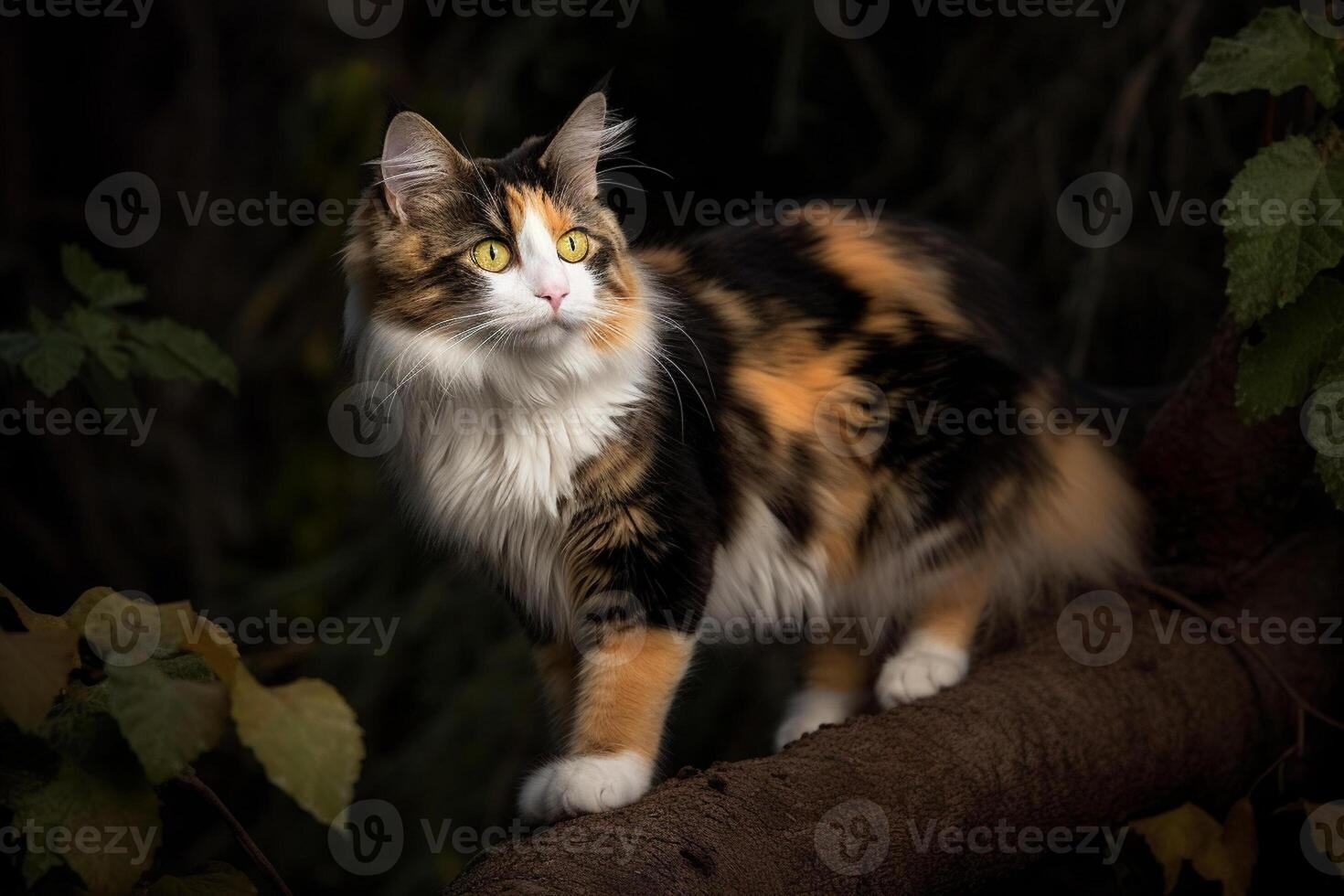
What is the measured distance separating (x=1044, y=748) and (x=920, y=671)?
36 centimetres

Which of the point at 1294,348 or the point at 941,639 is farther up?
the point at 1294,348

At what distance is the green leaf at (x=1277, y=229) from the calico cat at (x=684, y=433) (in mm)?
532

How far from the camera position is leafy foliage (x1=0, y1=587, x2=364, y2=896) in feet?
3.39

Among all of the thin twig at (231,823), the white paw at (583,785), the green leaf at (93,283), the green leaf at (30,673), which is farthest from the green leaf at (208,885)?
the green leaf at (93,283)

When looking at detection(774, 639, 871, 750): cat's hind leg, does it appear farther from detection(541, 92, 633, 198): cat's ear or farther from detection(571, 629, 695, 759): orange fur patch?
detection(541, 92, 633, 198): cat's ear

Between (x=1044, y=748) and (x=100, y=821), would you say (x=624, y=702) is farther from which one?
(x=100, y=821)

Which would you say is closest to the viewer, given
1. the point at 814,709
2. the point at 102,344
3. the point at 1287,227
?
the point at 1287,227

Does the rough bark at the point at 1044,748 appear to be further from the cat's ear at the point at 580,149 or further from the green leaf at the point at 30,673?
the cat's ear at the point at 580,149

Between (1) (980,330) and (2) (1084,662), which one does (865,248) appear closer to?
(1) (980,330)

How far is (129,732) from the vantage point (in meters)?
1.05

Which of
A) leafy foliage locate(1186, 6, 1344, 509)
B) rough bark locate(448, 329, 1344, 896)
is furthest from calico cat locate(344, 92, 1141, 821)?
leafy foliage locate(1186, 6, 1344, 509)

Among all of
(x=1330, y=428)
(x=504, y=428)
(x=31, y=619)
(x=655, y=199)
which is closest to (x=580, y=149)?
(x=504, y=428)

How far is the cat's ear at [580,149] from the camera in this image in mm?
1863

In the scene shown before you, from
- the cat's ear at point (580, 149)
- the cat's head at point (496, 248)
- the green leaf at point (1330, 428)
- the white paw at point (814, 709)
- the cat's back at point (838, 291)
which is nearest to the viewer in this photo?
the green leaf at point (1330, 428)
